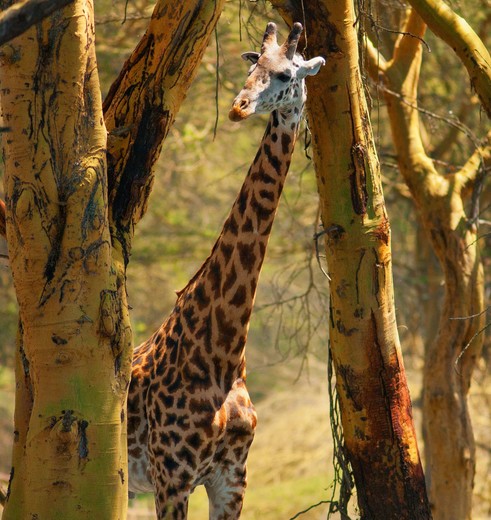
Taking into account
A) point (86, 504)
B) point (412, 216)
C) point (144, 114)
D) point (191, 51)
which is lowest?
point (86, 504)

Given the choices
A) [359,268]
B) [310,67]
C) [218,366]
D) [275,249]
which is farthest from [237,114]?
[275,249]

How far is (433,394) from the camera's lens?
700 cm

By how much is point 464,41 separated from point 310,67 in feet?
3.65

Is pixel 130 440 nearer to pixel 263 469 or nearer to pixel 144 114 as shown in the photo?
pixel 144 114

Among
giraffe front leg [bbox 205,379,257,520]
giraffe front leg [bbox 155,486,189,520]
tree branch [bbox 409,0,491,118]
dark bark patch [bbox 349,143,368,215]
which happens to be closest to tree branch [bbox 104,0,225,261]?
dark bark patch [bbox 349,143,368,215]

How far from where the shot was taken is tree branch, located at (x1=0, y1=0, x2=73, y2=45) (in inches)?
105

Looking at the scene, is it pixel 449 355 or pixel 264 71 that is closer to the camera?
pixel 264 71

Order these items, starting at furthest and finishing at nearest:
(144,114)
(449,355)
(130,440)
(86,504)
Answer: (449,355) → (130,440) → (144,114) → (86,504)

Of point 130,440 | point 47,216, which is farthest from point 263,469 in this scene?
point 47,216

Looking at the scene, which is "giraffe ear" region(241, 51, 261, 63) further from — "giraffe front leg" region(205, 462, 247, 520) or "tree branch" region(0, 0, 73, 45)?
"giraffe front leg" region(205, 462, 247, 520)

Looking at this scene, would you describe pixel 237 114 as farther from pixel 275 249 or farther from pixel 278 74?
pixel 275 249

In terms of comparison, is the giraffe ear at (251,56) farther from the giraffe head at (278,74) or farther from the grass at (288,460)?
the grass at (288,460)

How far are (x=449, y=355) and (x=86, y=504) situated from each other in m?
3.78

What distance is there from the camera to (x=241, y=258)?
479cm
